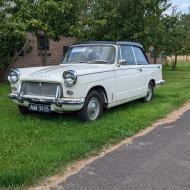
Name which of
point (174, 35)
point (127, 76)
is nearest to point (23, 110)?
point (127, 76)

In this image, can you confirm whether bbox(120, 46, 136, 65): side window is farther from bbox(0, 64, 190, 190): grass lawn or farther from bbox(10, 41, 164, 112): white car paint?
bbox(0, 64, 190, 190): grass lawn

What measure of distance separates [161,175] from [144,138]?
7.01 ft

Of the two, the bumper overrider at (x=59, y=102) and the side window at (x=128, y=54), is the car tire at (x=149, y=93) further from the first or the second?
the bumper overrider at (x=59, y=102)

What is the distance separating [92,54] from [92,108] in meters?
1.77

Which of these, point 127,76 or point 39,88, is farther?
point 127,76

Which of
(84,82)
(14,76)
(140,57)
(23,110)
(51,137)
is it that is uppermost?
(140,57)

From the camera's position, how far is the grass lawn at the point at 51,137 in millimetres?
5574

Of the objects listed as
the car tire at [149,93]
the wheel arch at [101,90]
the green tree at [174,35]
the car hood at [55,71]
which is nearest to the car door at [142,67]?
the car tire at [149,93]

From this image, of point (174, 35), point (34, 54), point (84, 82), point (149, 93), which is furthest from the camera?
point (174, 35)

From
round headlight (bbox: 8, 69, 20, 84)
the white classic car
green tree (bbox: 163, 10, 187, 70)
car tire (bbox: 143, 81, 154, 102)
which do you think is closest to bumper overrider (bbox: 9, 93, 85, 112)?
the white classic car

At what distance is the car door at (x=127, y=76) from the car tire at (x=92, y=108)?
0.80 meters

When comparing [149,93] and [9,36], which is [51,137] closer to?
[149,93]

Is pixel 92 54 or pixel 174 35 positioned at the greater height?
pixel 174 35

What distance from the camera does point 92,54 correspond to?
10.1m
